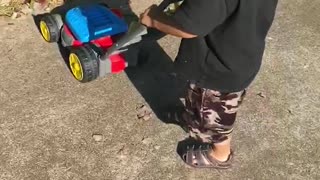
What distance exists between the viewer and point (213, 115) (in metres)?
2.64

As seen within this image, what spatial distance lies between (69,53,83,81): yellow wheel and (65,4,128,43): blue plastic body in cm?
12

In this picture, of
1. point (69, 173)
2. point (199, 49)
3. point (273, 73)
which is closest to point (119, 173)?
point (69, 173)

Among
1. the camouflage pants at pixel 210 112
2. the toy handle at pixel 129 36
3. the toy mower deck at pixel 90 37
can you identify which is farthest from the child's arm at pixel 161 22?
the toy mower deck at pixel 90 37

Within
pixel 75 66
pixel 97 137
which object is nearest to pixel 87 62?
pixel 75 66

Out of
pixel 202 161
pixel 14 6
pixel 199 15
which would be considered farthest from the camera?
pixel 14 6

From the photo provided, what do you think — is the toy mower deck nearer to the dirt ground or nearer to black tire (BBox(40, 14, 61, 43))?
black tire (BBox(40, 14, 61, 43))

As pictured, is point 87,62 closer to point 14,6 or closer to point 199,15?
point 14,6

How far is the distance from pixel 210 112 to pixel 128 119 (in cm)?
63

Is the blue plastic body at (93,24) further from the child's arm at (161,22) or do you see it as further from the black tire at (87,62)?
the child's arm at (161,22)

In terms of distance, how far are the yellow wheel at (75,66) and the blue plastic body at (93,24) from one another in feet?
0.40

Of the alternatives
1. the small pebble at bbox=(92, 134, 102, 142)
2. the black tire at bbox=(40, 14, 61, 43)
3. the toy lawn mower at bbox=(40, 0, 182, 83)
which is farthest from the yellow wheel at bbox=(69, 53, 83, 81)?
the small pebble at bbox=(92, 134, 102, 142)

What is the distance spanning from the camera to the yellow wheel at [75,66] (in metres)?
3.21

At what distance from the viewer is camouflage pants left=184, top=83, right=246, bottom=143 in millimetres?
2582

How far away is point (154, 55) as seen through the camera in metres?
3.59
